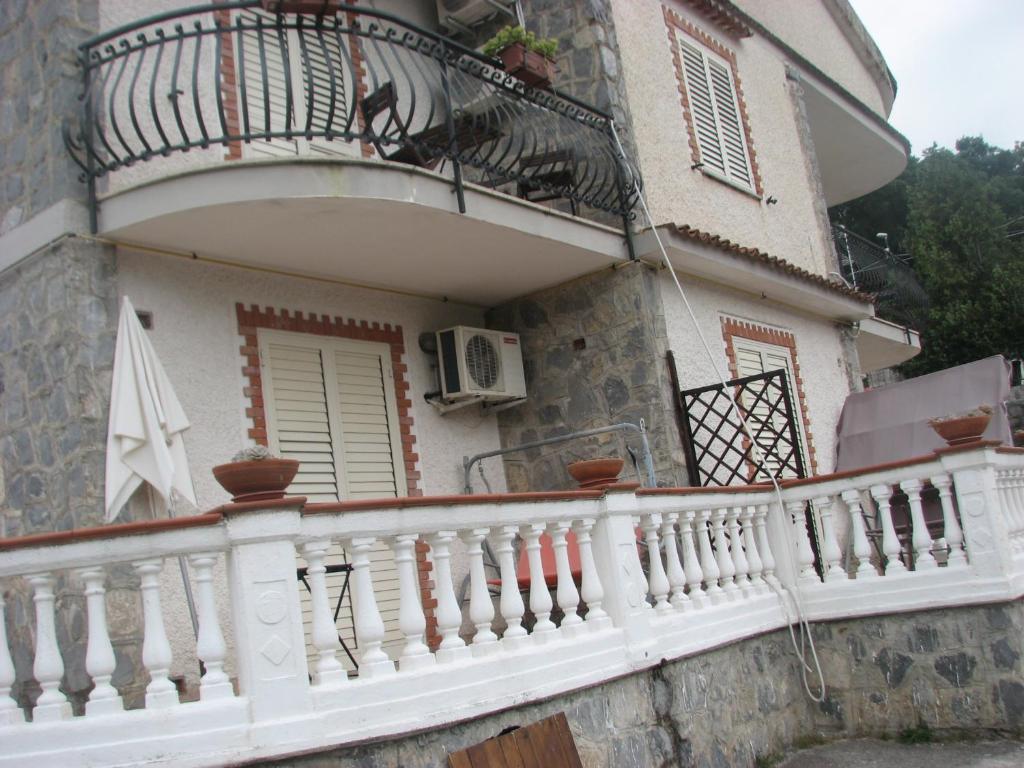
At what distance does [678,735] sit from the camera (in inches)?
233

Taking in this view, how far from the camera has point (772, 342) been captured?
35.2ft

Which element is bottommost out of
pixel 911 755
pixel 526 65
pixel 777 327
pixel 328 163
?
pixel 911 755

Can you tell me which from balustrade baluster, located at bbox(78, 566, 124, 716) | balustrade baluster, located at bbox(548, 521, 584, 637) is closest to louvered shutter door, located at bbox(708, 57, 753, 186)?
balustrade baluster, located at bbox(548, 521, 584, 637)

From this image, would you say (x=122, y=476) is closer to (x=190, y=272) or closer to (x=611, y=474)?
(x=190, y=272)

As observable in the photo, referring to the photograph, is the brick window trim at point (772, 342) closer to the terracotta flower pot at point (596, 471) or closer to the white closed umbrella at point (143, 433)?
the terracotta flower pot at point (596, 471)

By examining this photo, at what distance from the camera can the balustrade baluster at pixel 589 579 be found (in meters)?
5.66

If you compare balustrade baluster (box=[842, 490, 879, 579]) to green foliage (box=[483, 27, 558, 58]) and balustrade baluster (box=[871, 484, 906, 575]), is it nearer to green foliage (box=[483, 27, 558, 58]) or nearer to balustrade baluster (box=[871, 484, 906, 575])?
balustrade baluster (box=[871, 484, 906, 575])

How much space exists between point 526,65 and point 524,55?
0.08 m

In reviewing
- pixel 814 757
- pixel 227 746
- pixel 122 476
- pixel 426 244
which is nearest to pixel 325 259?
pixel 426 244

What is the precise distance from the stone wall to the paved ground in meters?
5.89

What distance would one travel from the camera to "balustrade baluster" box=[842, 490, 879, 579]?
7.29m

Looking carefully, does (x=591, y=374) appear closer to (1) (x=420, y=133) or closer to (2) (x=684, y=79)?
(1) (x=420, y=133)

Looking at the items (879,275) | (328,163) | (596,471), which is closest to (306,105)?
(328,163)

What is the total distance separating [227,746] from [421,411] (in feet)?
15.1
